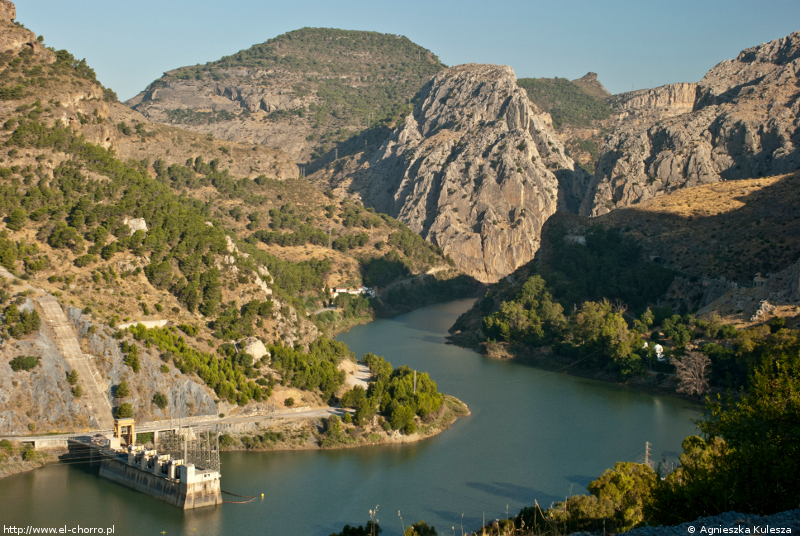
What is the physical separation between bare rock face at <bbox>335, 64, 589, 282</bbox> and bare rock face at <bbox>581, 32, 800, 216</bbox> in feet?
35.8

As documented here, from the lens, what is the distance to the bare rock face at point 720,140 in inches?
3492

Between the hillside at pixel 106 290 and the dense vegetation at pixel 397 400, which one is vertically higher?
the hillside at pixel 106 290

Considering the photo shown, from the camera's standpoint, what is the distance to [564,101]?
175625 mm

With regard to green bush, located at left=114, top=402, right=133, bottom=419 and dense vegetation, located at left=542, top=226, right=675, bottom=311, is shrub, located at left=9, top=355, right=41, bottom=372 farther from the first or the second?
dense vegetation, located at left=542, top=226, right=675, bottom=311

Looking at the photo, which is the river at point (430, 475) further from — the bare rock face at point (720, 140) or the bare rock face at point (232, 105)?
the bare rock face at point (232, 105)

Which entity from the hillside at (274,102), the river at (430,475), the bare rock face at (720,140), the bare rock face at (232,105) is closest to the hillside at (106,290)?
the river at (430,475)

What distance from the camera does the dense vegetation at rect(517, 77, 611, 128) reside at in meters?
165

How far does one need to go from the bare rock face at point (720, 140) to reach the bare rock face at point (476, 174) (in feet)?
35.8

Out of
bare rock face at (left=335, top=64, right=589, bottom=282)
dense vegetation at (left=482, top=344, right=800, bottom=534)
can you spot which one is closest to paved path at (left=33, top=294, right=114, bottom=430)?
dense vegetation at (left=482, top=344, right=800, bottom=534)

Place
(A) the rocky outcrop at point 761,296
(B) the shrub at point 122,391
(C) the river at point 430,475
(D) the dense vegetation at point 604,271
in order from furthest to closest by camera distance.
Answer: (D) the dense vegetation at point 604,271 → (A) the rocky outcrop at point 761,296 → (B) the shrub at point 122,391 → (C) the river at point 430,475

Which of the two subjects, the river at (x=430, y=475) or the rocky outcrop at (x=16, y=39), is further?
the rocky outcrop at (x=16, y=39)

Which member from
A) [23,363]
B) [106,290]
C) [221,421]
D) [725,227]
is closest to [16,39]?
[106,290]

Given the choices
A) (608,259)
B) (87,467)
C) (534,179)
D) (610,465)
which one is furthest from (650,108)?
(87,467)

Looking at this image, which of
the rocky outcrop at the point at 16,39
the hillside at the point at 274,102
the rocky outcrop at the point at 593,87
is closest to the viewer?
the rocky outcrop at the point at 16,39
